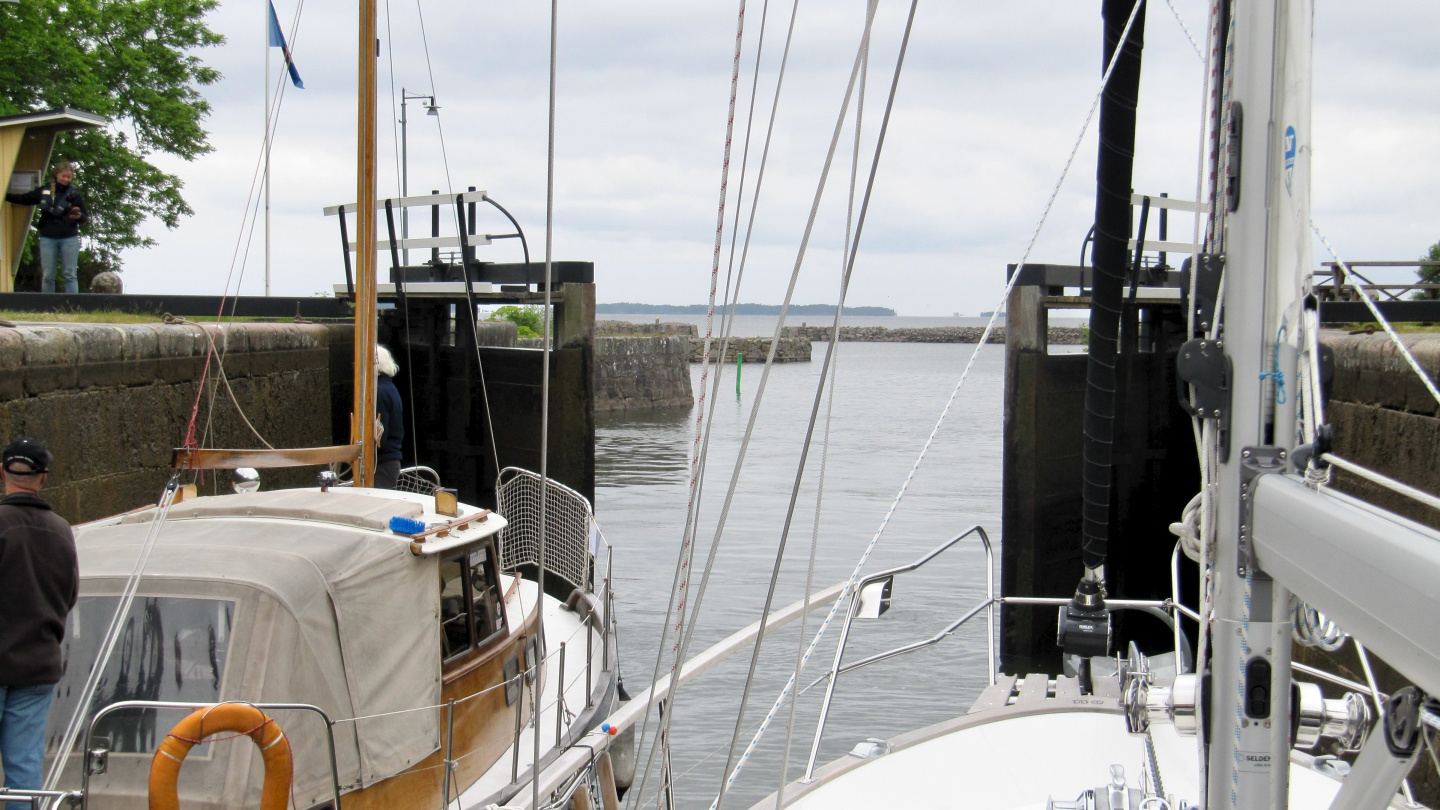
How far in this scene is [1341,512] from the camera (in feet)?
4.89

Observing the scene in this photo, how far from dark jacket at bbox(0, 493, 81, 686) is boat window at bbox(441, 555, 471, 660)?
1.49 metres

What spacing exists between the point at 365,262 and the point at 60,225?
584cm

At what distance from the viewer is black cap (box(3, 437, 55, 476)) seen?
3.70m

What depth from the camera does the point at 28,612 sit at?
3.54 m

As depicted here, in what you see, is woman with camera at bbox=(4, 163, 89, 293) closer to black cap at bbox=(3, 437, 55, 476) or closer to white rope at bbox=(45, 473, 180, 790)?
black cap at bbox=(3, 437, 55, 476)

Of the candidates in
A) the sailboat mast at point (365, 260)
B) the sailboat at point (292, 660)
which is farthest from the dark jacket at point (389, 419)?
the sailboat at point (292, 660)

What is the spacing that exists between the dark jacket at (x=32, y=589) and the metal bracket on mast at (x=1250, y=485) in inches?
137

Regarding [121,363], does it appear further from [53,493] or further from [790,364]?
[790,364]

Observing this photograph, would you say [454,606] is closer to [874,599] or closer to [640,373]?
[874,599]

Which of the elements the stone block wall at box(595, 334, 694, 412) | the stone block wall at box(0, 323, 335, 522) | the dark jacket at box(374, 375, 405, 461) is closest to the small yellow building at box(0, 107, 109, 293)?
the stone block wall at box(0, 323, 335, 522)

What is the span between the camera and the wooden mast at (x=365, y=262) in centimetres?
665

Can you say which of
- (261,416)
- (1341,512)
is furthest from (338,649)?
(261,416)

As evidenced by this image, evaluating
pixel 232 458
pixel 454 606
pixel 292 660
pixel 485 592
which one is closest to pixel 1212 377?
pixel 292 660

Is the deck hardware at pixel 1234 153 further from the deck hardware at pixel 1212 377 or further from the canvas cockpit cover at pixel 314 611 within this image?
the canvas cockpit cover at pixel 314 611
